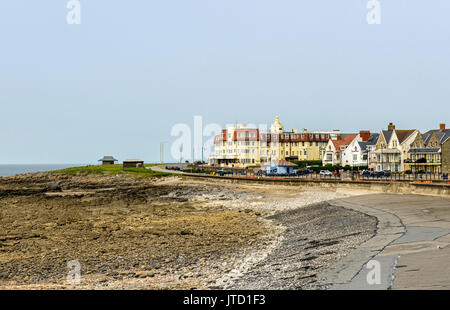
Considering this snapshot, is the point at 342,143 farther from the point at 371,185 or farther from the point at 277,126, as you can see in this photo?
the point at 371,185

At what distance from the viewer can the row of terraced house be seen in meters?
78.6

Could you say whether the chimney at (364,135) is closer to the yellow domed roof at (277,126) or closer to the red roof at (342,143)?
the red roof at (342,143)

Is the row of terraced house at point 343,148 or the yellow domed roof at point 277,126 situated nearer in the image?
the row of terraced house at point 343,148

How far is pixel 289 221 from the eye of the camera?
33.7 metres

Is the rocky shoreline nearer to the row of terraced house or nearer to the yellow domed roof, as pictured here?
the row of terraced house

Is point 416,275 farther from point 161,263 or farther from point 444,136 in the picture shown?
point 444,136

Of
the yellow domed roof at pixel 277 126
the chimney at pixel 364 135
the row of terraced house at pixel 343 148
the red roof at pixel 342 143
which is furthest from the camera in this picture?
the yellow domed roof at pixel 277 126

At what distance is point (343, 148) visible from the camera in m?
112

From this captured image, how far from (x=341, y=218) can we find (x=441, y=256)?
14.1 meters

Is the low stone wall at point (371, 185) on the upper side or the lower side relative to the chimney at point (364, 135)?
lower

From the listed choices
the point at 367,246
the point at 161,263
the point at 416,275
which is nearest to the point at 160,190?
the point at 161,263

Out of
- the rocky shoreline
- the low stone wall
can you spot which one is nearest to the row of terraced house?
the low stone wall

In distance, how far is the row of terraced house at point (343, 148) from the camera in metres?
78.6

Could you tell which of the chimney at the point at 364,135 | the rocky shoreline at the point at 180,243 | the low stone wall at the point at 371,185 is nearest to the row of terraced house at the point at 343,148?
the chimney at the point at 364,135
